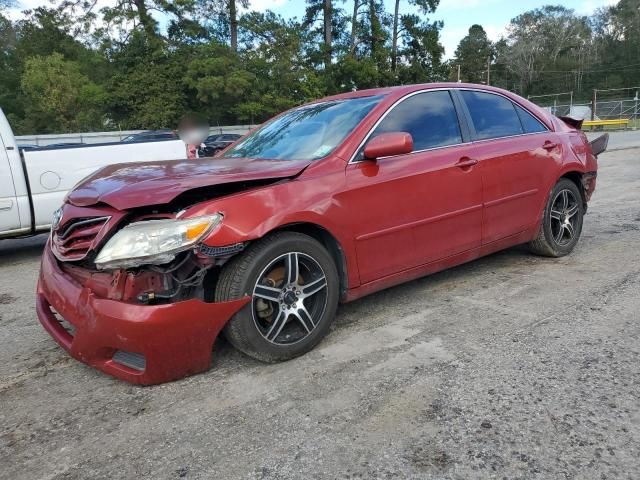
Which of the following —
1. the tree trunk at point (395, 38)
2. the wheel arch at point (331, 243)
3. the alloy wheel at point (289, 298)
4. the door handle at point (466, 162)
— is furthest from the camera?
the tree trunk at point (395, 38)

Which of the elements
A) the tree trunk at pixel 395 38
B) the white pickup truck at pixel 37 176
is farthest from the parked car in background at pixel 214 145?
the tree trunk at pixel 395 38

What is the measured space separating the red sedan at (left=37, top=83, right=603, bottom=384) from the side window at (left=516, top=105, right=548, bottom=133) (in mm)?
211

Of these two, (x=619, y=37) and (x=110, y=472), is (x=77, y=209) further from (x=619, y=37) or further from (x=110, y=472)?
(x=619, y=37)

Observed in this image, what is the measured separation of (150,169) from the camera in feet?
10.4

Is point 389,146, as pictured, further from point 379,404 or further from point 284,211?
point 379,404

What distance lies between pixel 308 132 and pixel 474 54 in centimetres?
9394

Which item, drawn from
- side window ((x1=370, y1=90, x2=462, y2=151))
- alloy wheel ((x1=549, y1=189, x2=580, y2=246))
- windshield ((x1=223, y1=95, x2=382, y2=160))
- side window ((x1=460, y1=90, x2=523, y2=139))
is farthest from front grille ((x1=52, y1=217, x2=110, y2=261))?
alloy wheel ((x1=549, y1=189, x2=580, y2=246))

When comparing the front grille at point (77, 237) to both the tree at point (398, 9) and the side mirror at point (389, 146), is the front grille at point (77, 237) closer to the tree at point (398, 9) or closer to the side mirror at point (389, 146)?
the side mirror at point (389, 146)

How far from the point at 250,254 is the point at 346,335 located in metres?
0.93

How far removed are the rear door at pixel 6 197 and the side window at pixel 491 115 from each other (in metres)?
4.81

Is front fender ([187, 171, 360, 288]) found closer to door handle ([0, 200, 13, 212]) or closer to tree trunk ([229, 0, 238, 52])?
door handle ([0, 200, 13, 212])

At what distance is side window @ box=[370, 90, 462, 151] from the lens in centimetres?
359

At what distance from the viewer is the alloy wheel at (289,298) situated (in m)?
2.83

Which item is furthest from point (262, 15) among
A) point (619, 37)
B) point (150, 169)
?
point (619, 37)
